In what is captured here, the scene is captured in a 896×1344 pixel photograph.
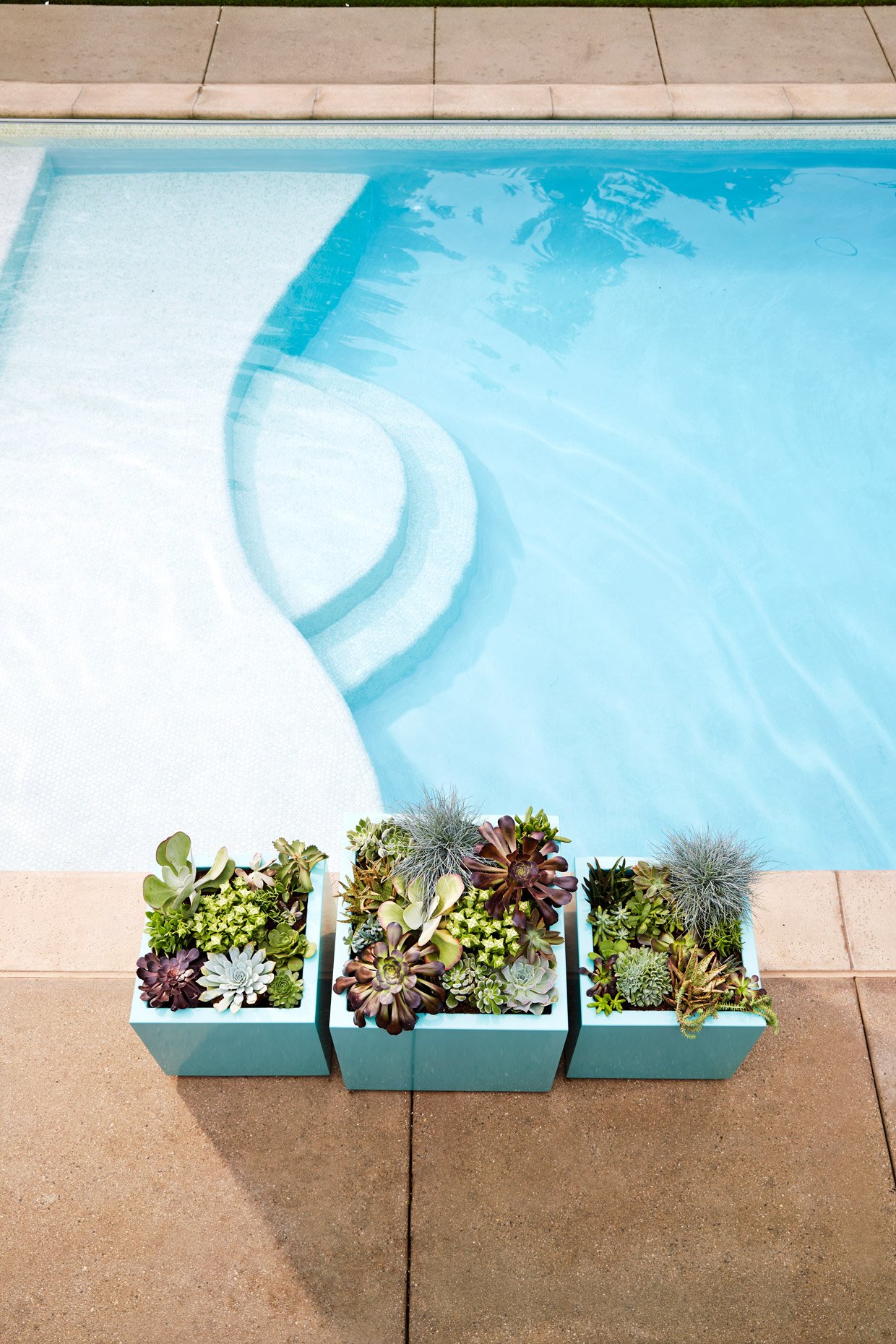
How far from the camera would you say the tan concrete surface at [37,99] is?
537 centimetres

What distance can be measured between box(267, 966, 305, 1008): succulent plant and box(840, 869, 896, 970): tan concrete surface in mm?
1619

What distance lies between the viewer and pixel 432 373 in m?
4.96

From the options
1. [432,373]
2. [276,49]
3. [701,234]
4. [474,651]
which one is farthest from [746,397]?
[276,49]

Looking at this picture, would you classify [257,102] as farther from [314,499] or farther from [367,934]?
[367,934]

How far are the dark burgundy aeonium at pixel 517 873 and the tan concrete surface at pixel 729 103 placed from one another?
4.76 meters

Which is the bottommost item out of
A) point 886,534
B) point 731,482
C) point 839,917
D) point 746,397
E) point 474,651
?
point 839,917

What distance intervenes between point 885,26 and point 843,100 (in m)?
1.02

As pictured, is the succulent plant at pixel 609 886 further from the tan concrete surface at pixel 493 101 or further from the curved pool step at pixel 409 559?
the tan concrete surface at pixel 493 101

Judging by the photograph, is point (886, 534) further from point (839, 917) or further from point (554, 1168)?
point (554, 1168)

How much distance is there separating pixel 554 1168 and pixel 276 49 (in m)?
6.03

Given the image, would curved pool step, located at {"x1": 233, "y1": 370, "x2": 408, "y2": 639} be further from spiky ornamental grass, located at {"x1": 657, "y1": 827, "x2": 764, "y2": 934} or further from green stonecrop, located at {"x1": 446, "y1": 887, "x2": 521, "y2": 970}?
spiky ornamental grass, located at {"x1": 657, "y1": 827, "x2": 764, "y2": 934}

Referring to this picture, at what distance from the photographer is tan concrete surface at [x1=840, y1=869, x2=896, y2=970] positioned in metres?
2.87

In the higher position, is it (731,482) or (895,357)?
(895,357)

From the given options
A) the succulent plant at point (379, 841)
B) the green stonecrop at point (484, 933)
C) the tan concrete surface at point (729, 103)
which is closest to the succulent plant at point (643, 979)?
the green stonecrop at point (484, 933)
